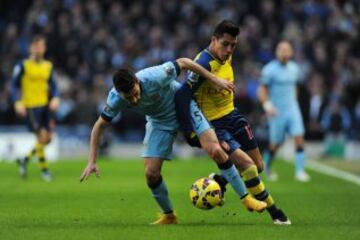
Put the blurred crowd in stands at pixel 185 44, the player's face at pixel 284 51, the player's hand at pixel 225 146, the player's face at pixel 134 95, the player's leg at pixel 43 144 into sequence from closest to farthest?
the player's face at pixel 134 95 → the player's hand at pixel 225 146 → the player's face at pixel 284 51 → the player's leg at pixel 43 144 → the blurred crowd in stands at pixel 185 44

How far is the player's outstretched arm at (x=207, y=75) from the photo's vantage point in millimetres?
10562

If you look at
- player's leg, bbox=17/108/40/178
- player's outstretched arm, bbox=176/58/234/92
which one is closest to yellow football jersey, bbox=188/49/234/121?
player's outstretched arm, bbox=176/58/234/92

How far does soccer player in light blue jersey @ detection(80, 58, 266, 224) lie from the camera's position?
33.9ft

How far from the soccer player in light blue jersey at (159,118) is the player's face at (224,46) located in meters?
0.56

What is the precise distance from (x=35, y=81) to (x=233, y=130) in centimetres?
861

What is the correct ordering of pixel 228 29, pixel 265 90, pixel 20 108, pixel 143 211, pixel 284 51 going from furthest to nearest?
pixel 265 90
pixel 284 51
pixel 20 108
pixel 143 211
pixel 228 29

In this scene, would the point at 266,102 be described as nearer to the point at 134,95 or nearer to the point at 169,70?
the point at 169,70

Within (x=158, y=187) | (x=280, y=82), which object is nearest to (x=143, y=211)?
(x=158, y=187)

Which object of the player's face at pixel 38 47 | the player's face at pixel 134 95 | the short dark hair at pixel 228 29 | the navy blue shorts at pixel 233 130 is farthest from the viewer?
the player's face at pixel 38 47

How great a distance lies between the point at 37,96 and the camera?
63.3ft

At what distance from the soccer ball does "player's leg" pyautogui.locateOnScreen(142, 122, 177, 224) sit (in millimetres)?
387

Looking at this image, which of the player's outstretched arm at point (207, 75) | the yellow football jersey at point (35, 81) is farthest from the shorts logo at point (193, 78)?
the yellow football jersey at point (35, 81)

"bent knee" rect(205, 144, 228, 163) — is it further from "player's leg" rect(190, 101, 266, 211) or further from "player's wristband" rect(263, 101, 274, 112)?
"player's wristband" rect(263, 101, 274, 112)

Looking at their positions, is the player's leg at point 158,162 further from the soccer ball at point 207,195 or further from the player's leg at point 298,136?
the player's leg at point 298,136
